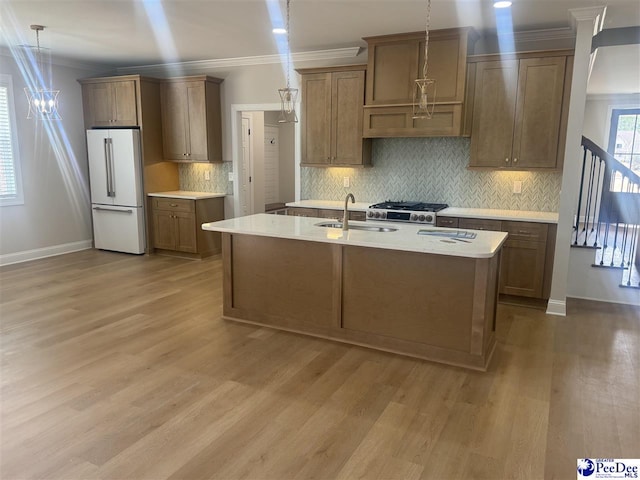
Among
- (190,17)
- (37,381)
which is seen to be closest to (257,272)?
(37,381)

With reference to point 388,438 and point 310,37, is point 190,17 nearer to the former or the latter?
point 310,37

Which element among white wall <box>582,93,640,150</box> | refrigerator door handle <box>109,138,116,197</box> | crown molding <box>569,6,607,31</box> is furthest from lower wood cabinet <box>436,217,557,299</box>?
white wall <box>582,93,640,150</box>

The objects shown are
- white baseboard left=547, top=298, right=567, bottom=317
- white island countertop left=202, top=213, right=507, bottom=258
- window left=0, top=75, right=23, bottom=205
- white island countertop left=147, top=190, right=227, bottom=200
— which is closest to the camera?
white island countertop left=202, top=213, right=507, bottom=258

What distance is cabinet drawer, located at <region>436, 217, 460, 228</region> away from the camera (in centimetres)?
479

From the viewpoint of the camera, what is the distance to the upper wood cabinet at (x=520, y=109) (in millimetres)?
4430

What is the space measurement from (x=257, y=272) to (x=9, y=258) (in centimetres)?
410

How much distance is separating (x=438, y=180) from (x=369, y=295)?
7.91 feet

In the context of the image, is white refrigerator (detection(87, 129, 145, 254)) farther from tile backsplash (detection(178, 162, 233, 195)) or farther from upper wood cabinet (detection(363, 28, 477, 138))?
upper wood cabinet (detection(363, 28, 477, 138))

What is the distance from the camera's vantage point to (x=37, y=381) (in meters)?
2.99

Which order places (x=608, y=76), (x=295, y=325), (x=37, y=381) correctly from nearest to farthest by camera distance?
(x=37, y=381)
(x=295, y=325)
(x=608, y=76)

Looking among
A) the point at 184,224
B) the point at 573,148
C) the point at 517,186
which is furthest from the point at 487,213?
the point at 184,224

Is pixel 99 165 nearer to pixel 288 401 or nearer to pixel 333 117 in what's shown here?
pixel 333 117

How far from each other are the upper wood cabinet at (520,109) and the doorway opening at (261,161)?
284 centimetres

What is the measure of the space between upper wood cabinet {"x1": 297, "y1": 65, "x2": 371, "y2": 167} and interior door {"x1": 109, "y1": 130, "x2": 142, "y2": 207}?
7.89 feet
